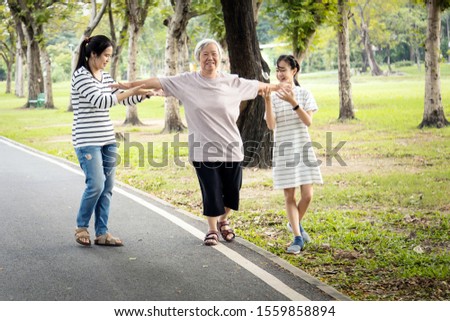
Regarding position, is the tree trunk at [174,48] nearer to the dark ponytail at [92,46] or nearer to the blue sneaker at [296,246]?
the dark ponytail at [92,46]

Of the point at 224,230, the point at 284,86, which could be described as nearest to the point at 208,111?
the point at 284,86

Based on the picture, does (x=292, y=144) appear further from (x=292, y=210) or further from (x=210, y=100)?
(x=210, y=100)

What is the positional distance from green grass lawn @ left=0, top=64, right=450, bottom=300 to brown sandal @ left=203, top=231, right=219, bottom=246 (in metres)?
0.51

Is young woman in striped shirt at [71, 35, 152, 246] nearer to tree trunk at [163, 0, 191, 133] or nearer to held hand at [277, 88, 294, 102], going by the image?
held hand at [277, 88, 294, 102]

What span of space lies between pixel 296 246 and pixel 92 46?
247 cm

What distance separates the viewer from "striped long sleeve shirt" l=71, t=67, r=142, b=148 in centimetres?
619

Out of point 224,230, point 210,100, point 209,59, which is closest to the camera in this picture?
point 209,59

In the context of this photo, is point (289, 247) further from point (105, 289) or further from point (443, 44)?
point (443, 44)

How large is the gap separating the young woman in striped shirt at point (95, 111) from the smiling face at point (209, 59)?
0.51 meters

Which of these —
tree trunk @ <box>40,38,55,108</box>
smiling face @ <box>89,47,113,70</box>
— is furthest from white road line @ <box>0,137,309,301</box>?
tree trunk @ <box>40,38,55,108</box>

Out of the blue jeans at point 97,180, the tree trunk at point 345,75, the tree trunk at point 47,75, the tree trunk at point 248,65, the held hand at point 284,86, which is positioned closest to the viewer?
the held hand at point 284,86

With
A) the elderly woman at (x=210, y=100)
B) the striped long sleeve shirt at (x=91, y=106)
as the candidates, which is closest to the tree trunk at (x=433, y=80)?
the elderly woman at (x=210, y=100)

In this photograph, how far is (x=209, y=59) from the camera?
6.27 metres

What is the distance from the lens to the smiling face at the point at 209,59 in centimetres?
622
